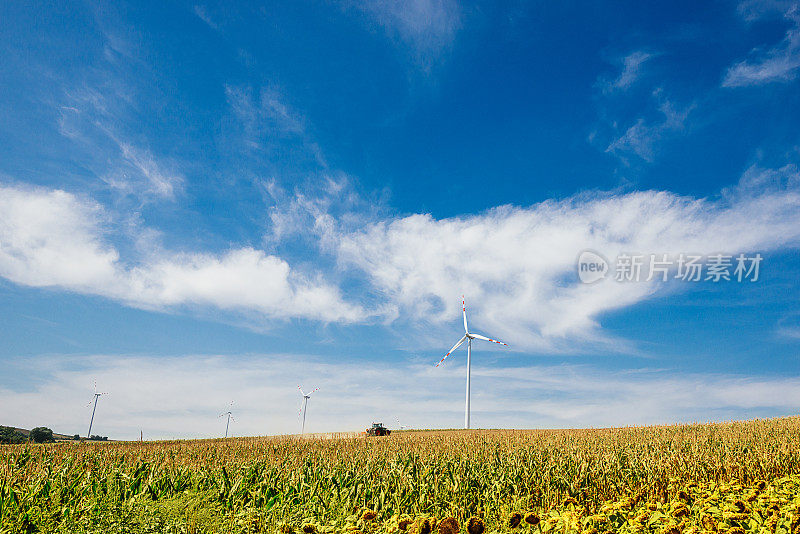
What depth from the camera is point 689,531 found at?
650cm

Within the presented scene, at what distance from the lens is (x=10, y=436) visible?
72.2 m

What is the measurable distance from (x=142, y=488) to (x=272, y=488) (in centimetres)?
294

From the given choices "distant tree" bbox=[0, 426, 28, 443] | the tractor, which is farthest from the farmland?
"distant tree" bbox=[0, 426, 28, 443]

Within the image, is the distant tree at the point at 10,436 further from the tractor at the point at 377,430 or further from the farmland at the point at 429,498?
the farmland at the point at 429,498

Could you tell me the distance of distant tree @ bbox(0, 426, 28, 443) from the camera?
65.5 metres

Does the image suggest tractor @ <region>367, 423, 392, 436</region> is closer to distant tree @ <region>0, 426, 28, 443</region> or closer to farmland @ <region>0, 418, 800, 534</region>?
farmland @ <region>0, 418, 800, 534</region>

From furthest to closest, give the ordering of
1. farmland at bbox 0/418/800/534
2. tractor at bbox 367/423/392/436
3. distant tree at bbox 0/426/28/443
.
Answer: distant tree at bbox 0/426/28/443, tractor at bbox 367/423/392/436, farmland at bbox 0/418/800/534

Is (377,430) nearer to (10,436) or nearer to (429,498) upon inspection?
(429,498)

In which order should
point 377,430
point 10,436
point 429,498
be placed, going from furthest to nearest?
point 10,436 < point 377,430 < point 429,498

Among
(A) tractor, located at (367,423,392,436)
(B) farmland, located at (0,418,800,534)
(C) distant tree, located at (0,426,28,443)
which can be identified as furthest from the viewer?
(C) distant tree, located at (0,426,28,443)

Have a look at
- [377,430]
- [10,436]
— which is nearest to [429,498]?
[377,430]

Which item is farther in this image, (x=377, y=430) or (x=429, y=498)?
(x=377, y=430)

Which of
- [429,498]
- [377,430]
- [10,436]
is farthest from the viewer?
[10,436]

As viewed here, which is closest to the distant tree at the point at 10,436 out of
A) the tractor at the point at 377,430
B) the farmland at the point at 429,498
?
the tractor at the point at 377,430
